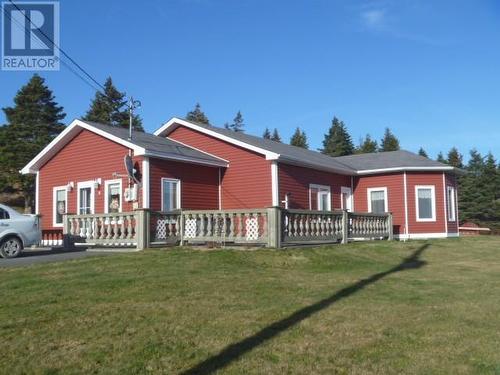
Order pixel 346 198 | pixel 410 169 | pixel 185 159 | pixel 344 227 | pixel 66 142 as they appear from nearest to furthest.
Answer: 1. pixel 344 227
2. pixel 185 159
3. pixel 66 142
4. pixel 410 169
5. pixel 346 198

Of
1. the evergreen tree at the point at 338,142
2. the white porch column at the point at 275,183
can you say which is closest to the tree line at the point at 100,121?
the evergreen tree at the point at 338,142

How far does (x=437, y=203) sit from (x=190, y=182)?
515 inches

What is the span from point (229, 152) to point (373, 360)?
1884 cm

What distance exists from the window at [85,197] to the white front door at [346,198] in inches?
494

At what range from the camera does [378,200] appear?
94.2 ft

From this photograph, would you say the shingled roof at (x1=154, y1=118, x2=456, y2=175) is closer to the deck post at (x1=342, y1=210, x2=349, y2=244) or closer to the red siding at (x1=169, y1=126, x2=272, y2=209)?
the red siding at (x1=169, y1=126, x2=272, y2=209)

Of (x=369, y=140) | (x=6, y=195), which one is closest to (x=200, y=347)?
(x=6, y=195)

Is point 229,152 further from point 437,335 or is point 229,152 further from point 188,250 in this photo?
point 437,335

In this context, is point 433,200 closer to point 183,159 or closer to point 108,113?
point 183,159

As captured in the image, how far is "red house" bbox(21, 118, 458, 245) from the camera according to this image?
21.6 metres

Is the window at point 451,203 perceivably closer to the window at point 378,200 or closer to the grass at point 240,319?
the window at point 378,200

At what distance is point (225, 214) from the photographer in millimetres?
16375

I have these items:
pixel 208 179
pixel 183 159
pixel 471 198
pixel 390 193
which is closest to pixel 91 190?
pixel 183 159

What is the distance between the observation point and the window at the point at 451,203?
2875 centimetres
